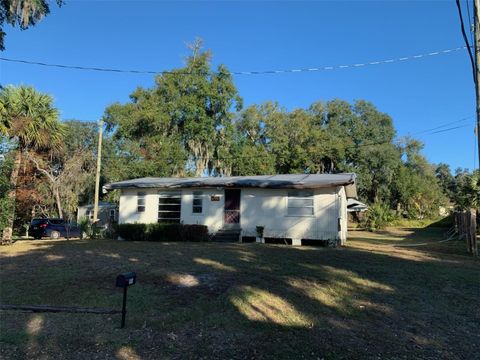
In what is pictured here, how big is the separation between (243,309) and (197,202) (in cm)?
1336

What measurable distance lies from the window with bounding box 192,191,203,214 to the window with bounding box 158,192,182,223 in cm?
74

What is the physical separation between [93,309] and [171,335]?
1.58m

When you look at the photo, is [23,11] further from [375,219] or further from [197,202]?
[375,219]

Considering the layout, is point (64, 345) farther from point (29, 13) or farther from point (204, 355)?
point (29, 13)

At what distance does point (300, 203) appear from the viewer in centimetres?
1733

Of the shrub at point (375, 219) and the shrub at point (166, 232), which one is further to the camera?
the shrub at point (375, 219)

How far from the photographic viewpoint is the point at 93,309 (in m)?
5.91

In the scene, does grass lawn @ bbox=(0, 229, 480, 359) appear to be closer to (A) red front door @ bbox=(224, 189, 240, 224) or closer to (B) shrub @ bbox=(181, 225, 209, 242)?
(B) shrub @ bbox=(181, 225, 209, 242)

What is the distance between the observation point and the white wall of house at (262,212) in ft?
55.0

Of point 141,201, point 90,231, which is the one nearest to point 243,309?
point 141,201

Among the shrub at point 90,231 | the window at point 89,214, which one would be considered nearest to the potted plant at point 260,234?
the shrub at point 90,231

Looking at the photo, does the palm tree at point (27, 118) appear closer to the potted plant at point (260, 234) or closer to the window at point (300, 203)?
the potted plant at point (260, 234)

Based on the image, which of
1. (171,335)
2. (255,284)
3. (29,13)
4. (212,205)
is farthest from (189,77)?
(171,335)

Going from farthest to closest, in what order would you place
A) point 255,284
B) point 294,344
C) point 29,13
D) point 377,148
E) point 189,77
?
point 377,148 < point 189,77 < point 29,13 < point 255,284 < point 294,344
